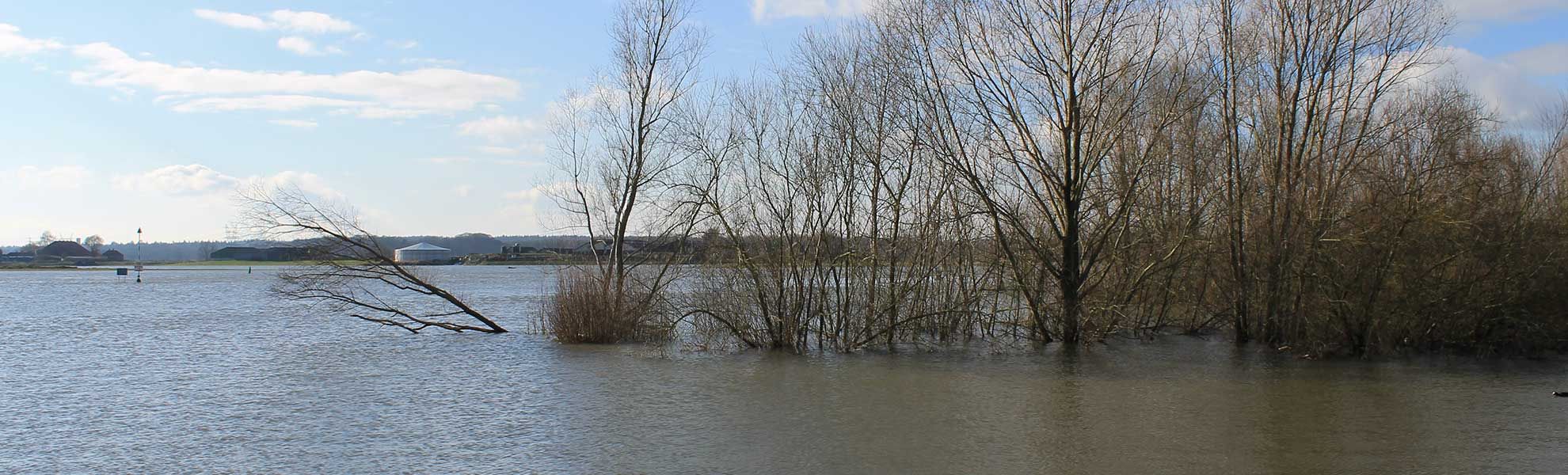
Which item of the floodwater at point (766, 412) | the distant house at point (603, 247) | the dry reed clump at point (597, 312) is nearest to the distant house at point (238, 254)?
the floodwater at point (766, 412)

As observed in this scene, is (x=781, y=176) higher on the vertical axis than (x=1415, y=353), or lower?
higher

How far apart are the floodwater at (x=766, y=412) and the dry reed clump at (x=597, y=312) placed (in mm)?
720

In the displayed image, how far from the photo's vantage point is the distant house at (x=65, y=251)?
114250 mm

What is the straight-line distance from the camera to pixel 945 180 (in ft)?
58.0

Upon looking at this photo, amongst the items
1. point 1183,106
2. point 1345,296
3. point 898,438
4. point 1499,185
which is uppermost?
point 1183,106

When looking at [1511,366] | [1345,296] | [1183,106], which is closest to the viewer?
[1511,366]

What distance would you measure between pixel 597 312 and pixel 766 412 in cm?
830

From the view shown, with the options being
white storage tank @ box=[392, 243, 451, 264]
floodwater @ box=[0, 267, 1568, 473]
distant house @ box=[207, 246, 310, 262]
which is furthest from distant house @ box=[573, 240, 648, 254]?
distant house @ box=[207, 246, 310, 262]

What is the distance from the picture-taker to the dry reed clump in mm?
18984

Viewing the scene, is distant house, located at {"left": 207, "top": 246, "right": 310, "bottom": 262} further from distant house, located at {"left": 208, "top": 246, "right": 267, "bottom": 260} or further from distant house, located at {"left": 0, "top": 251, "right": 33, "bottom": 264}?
distant house, located at {"left": 0, "top": 251, "right": 33, "bottom": 264}

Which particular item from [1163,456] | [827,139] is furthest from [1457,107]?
[1163,456]

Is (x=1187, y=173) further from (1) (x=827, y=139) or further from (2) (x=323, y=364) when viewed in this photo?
(2) (x=323, y=364)

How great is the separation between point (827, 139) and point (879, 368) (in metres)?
4.23

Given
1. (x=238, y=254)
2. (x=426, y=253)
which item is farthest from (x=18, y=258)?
(x=426, y=253)
